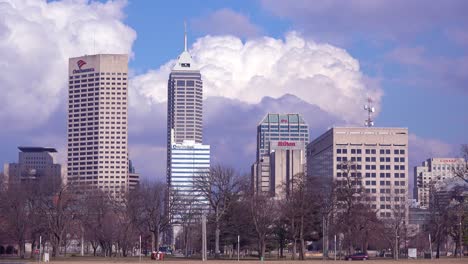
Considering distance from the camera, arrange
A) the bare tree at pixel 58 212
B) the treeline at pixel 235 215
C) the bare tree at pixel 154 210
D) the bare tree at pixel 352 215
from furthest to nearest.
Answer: the bare tree at pixel 154 210 < the bare tree at pixel 58 212 < the treeline at pixel 235 215 < the bare tree at pixel 352 215

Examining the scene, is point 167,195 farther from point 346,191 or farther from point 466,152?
point 466,152

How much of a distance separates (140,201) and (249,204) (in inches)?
963

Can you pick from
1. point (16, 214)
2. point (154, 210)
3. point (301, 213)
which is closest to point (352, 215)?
point (301, 213)

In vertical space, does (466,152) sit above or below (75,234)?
above

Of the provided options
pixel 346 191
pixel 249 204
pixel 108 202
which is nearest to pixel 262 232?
pixel 249 204

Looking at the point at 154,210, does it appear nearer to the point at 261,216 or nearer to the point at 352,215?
the point at 261,216

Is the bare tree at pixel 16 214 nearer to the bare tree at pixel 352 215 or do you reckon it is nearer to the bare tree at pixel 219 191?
the bare tree at pixel 219 191

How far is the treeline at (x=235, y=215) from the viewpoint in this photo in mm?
124938

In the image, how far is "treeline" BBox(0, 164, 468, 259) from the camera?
125m

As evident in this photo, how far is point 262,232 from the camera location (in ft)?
418

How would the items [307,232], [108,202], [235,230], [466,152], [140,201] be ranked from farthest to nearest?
1. [108,202]
2. [140,201]
3. [235,230]
4. [307,232]
5. [466,152]

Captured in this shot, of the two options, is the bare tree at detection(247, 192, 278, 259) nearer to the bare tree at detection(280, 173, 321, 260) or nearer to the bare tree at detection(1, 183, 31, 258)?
the bare tree at detection(280, 173, 321, 260)

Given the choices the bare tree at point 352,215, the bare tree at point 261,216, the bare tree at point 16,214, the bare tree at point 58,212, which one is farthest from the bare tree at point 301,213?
the bare tree at point 16,214

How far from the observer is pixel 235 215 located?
5261 inches
